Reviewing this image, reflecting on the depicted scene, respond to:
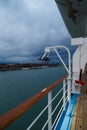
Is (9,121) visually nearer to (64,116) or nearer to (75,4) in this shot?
(64,116)

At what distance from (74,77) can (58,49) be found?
42.5 inches

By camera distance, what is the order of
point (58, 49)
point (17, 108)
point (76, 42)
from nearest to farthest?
point (17, 108) → point (58, 49) → point (76, 42)

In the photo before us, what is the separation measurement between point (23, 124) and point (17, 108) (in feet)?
41.3

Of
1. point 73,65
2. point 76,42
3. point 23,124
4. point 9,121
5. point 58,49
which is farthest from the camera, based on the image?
point 23,124

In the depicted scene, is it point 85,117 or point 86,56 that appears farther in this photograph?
point 86,56

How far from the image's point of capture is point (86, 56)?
4199mm

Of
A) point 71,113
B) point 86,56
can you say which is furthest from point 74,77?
point 71,113

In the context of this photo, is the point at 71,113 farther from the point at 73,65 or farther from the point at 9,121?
the point at 9,121

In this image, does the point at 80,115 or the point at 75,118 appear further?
the point at 80,115

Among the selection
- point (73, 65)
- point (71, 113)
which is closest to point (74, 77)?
point (73, 65)

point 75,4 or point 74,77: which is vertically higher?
point 75,4

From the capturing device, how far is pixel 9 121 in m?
0.62

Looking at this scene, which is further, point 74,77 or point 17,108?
point 74,77

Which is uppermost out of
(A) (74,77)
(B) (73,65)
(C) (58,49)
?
(C) (58,49)
